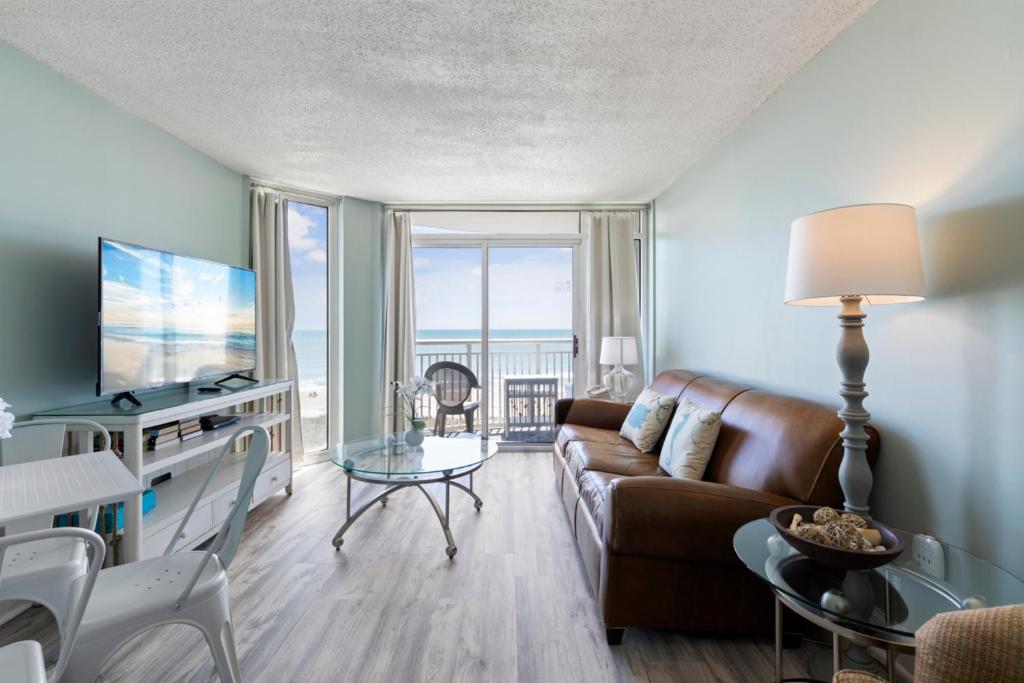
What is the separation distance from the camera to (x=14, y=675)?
26.9 inches

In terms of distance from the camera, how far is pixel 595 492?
1.99 meters

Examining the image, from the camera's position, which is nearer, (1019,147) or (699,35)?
(1019,147)

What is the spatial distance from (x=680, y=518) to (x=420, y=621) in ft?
3.70

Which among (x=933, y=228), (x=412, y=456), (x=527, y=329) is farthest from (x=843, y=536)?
(x=527, y=329)

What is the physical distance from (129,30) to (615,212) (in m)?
3.62

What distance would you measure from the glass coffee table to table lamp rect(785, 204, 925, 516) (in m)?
1.67

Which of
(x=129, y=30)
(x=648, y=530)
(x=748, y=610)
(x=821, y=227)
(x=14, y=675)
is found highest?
(x=129, y=30)

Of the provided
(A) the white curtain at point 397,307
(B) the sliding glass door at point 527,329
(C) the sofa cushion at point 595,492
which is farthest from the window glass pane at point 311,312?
(C) the sofa cushion at point 595,492

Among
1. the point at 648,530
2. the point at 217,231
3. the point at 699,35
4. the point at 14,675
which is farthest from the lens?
the point at 217,231

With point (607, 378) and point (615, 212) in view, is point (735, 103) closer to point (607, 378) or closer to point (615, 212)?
point (615, 212)

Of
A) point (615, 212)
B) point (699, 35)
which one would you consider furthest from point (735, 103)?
point (615, 212)

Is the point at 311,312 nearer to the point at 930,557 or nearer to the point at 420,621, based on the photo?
the point at 420,621

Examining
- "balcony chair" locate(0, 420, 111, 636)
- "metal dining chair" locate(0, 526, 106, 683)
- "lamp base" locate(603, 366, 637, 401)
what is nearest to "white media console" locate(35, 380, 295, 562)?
"balcony chair" locate(0, 420, 111, 636)

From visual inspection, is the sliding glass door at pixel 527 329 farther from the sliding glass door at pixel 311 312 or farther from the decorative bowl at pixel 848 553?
the decorative bowl at pixel 848 553
